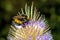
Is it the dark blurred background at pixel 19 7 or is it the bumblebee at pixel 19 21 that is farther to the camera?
the dark blurred background at pixel 19 7

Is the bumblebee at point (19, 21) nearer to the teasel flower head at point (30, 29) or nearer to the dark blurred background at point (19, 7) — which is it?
the teasel flower head at point (30, 29)

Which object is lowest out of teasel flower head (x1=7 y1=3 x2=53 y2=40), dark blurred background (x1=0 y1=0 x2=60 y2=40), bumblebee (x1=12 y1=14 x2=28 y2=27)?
dark blurred background (x1=0 y1=0 x2=60 y2=40)

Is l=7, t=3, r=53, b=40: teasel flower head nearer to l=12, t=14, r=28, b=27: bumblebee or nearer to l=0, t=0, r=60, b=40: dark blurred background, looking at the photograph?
l=12, t=14, r=28, b=27: bumblebee

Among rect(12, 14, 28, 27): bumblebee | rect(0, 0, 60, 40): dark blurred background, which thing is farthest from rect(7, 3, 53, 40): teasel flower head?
rect(0, 0, 60, 40): dark blurred background

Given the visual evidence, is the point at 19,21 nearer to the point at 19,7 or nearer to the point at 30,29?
the point at 30,29

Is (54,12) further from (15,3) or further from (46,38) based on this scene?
(46,38)

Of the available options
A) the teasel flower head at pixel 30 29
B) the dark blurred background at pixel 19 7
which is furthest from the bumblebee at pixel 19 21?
the dark blurred background at pixel 19 7

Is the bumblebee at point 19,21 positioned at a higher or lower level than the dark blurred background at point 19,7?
higher

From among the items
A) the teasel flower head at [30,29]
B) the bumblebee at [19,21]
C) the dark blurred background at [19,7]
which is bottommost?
the dark blurred background at [19,7]
